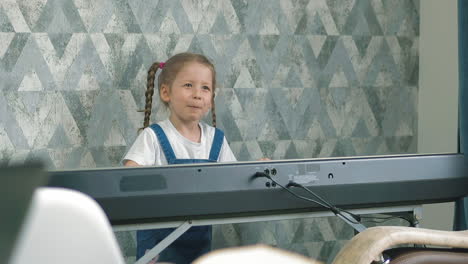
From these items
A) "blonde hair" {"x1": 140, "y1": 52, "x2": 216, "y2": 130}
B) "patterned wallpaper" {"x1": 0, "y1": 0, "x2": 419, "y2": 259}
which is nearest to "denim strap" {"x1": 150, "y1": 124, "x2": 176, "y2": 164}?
"blonde hair" {"x1": 140, "y1": 52, "x2": 216, "y2": 130}

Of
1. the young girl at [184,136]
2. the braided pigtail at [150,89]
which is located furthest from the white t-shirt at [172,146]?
the braided pigtail at [150,89]

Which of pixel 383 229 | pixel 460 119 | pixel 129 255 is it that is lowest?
pixel 383 229

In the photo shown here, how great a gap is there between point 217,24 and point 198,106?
0.60 metres

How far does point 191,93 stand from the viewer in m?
2.46

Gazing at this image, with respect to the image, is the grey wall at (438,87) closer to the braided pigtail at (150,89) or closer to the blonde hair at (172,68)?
the blonde hair at (172,68)

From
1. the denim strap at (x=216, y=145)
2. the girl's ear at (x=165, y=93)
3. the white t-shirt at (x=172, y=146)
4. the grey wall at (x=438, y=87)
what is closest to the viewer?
the white t-shirt at (x=172, y=146)

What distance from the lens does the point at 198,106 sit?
2.44 metres

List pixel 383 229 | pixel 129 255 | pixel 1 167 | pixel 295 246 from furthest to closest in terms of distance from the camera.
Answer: pixel 295 246
pixel 129 255
pixel 383 229
pixel 1 167

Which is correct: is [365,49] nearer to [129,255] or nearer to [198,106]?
[198,106]

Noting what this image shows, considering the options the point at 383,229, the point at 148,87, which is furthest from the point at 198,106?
the point at 383,229

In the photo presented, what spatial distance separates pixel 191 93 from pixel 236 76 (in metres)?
0.55

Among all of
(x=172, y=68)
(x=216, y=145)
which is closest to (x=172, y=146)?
(x=216, y=145)

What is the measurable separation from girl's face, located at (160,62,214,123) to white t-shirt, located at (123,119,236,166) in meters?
0.06

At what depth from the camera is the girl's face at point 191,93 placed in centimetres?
244
